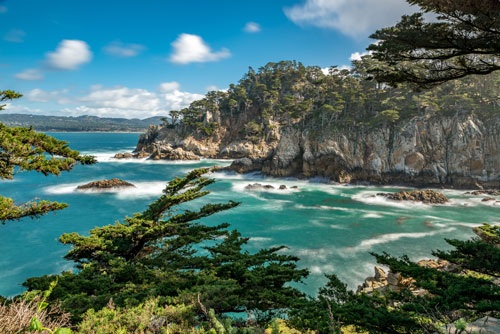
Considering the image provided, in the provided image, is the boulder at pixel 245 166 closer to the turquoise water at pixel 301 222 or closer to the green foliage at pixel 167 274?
the turquoise water at pixel 301 222

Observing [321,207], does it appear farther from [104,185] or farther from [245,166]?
[104,185]

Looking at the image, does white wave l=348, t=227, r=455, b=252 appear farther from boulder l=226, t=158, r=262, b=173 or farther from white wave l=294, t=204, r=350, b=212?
boulder l=226, t=158, r=262, b=173

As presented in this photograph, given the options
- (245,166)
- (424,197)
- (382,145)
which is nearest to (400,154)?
(382,145)

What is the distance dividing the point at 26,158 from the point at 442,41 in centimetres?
857

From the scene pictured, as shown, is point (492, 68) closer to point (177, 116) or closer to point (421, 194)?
point (421, 194)

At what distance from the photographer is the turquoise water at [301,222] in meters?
17.2

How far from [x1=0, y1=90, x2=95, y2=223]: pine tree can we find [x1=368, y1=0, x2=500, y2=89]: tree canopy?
7.24 metres

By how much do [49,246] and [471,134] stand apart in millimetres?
49906

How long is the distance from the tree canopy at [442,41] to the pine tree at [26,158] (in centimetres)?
724

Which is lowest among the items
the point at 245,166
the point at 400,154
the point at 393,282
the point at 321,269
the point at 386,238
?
the point at 321,269

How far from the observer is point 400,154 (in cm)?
3666

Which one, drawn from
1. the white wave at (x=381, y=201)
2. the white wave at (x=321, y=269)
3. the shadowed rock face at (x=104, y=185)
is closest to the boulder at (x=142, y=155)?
the shadowed rock face at (x=104, y=185)

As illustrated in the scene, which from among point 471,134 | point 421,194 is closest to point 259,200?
point 421,194

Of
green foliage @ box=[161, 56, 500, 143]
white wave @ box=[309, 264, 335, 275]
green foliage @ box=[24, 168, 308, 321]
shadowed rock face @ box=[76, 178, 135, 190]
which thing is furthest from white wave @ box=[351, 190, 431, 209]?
shadowed rock face @ box=[76, 178, 135, 190]
